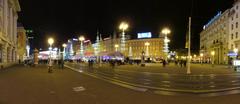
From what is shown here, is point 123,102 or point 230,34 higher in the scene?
point 230,34

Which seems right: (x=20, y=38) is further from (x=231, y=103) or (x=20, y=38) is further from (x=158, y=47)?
(x=231, y=103)

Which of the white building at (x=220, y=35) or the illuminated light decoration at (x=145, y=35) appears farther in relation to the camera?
the illuminated light decoration at (x=145, y=35)

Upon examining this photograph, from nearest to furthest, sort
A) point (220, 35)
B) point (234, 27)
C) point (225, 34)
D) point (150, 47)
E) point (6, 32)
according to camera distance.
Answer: point (6, 32)
point (234, 27)
point (225, 34)
point (220, 35)
point (150, 47)

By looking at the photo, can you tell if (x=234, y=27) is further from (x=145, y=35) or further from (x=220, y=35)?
(x=145, y=35)

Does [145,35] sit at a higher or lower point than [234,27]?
higher

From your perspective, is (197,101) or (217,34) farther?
(217,34)

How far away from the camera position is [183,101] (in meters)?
12.7

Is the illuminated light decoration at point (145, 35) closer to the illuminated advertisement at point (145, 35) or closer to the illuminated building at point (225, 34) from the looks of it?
the illuminated advertisement at point (145, 35)

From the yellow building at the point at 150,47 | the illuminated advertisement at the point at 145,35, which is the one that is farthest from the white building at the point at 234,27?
the illuminated advertisement at the point at 145,35

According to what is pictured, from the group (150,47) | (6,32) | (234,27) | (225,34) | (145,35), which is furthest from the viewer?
(145,35)

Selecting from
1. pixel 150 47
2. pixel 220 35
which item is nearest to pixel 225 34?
pixel 220 35

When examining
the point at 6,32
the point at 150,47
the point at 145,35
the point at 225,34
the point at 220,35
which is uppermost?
the point at 145,35

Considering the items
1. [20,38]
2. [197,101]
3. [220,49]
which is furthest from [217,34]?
[197,101]

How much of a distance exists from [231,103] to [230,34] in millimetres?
73528
